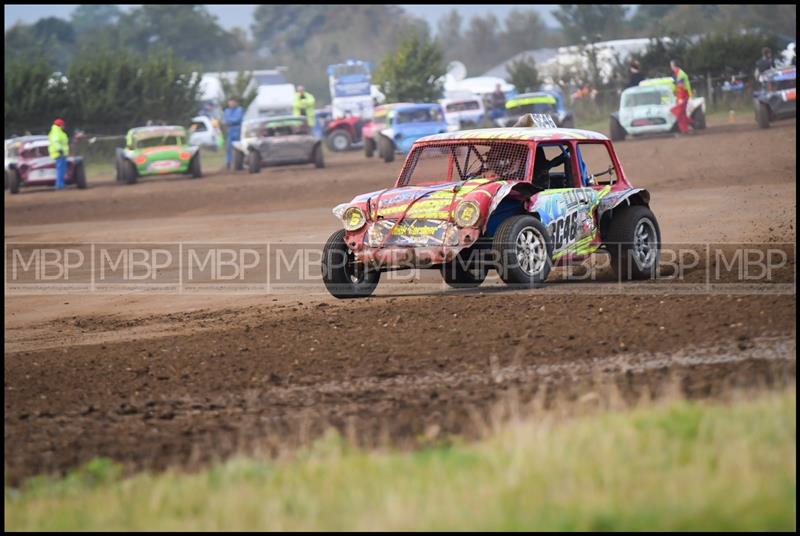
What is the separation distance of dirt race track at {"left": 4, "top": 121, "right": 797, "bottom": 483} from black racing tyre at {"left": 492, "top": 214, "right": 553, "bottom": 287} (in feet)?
0.62

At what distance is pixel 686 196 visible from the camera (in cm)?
2181

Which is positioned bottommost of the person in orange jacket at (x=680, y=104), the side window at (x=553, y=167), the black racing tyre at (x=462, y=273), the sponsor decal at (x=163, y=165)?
the black racing tyre at (x=462, y=273)

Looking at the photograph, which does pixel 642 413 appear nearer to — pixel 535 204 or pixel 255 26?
pixel 535 204

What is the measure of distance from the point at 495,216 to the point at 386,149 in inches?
957

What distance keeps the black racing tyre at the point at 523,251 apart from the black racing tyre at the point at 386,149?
A: 24.2m

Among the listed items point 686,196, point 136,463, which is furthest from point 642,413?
point 686,196

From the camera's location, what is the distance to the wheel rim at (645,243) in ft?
40.5

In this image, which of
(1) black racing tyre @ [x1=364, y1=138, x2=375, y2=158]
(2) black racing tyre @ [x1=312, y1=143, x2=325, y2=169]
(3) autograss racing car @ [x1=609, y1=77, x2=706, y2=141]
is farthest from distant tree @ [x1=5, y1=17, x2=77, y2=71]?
(3) autograss racing car @ [x1=609, y1=77, x2=706, y2=141]

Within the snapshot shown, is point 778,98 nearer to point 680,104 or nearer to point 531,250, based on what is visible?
point 680,104

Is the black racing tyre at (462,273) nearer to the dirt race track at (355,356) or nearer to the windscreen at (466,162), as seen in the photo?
the dirt race track at (355,356)

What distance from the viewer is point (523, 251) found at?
11219mm

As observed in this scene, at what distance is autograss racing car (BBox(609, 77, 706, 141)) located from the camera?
35.6 metres

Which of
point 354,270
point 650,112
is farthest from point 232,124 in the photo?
point 354,270

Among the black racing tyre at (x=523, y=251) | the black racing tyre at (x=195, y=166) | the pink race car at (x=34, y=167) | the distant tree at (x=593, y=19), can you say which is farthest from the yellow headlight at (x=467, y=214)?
the distant tree at (x=593, y=19)
